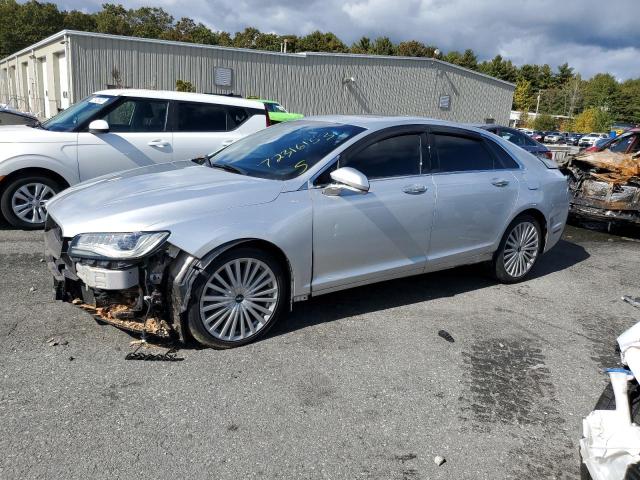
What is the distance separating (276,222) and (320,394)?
123 cm

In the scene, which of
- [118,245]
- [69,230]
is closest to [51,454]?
[118,245]

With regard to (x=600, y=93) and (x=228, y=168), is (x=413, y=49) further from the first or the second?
(x=228, y=168)

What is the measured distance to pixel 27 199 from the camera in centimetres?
650

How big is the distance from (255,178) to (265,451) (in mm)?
2083

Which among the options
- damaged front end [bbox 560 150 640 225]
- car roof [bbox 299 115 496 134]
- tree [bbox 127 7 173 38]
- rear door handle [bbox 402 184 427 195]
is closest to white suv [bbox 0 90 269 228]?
car roof [bbox 299 115 496 134]

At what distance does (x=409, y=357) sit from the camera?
12.7ft

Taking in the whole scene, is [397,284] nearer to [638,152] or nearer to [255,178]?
[255,178]

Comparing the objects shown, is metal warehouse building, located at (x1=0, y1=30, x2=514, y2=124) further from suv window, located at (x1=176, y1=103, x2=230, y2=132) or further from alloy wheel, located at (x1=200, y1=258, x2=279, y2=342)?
alloy wheel, located at (x1=200, y1=258, x2=279, y2=342)

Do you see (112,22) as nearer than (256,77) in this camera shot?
No

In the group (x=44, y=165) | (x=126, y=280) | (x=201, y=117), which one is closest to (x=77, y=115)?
(x=44, y=165)

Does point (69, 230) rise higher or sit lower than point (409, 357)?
higher

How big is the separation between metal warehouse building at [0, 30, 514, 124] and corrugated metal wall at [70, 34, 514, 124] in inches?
1.7

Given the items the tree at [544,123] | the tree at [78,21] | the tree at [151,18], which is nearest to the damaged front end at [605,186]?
the tree at [544,123]

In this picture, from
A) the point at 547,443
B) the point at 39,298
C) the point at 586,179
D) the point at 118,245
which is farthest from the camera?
the point at 586,179
